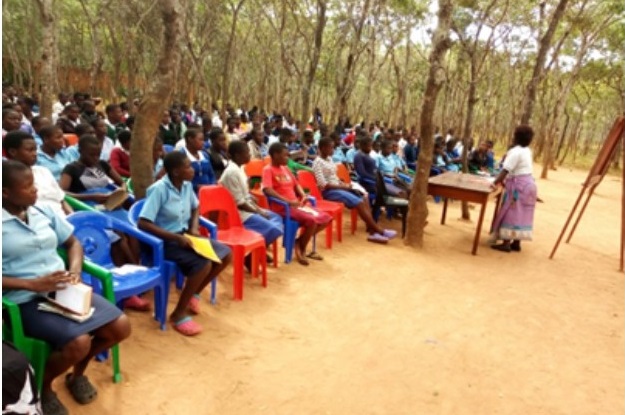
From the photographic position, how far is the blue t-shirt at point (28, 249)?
239cm

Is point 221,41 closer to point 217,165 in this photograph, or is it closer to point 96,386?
point 217,165

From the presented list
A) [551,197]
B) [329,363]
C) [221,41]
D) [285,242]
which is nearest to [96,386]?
[329,363]

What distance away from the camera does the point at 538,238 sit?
309 inches

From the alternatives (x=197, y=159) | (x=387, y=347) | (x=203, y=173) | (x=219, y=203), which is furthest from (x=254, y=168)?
(x=387, y=347)

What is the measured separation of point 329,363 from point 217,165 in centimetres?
362

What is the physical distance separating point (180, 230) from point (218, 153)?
2895 millimetres

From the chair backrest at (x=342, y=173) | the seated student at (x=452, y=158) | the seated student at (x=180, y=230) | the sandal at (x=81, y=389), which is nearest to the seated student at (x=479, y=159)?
the seated student at (x=452, y=158)

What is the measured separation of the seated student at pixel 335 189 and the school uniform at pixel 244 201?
185 cm

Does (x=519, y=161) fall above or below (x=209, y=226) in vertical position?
above

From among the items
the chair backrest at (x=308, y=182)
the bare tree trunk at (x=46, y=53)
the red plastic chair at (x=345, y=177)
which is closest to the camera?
the chair backrest at (x=308, y=182)

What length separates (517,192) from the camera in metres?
6.65

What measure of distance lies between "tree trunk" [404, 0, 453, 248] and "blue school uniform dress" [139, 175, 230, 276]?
339cm

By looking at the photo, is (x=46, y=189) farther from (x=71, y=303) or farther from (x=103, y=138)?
(x=103, y=138)

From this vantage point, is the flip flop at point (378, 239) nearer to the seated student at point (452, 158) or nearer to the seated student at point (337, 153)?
the seated student at point (337, 153)
